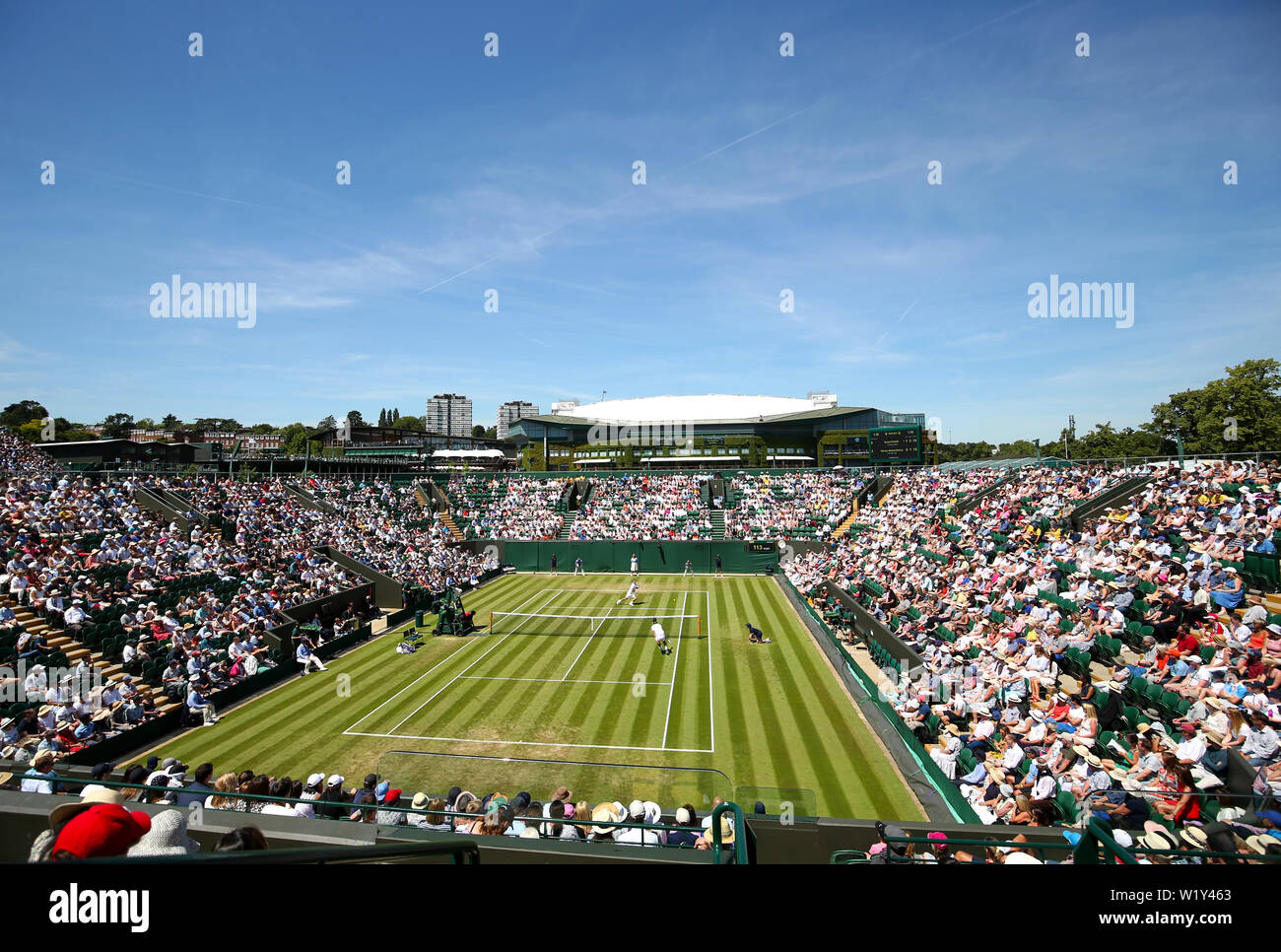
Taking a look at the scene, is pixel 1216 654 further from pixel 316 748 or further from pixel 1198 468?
pixel 316 748

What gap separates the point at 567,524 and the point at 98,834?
47.8m

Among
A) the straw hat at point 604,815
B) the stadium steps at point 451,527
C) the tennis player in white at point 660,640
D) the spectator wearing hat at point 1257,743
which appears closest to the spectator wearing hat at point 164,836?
the straw hat at point 604,815

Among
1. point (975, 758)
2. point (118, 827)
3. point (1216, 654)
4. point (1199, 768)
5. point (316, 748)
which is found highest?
point (118, 827)

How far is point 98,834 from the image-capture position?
2992 millimetres

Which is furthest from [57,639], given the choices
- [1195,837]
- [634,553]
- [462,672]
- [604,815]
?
[634,553]

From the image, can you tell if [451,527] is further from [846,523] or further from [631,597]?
[846,523]

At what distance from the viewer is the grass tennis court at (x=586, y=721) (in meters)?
9.62

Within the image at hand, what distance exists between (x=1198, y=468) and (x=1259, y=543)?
319 inches

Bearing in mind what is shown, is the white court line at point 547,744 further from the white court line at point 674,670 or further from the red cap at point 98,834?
the red cap at point 98,834

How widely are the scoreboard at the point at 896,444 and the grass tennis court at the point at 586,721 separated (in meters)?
37.8

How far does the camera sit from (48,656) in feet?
56.3

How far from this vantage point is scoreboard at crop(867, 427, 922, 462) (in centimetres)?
5947

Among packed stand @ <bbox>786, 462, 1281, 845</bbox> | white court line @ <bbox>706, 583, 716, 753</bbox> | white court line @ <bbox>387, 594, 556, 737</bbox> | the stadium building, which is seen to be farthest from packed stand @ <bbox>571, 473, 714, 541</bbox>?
the stadium building

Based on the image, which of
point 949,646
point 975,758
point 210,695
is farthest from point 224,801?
point 949,646
